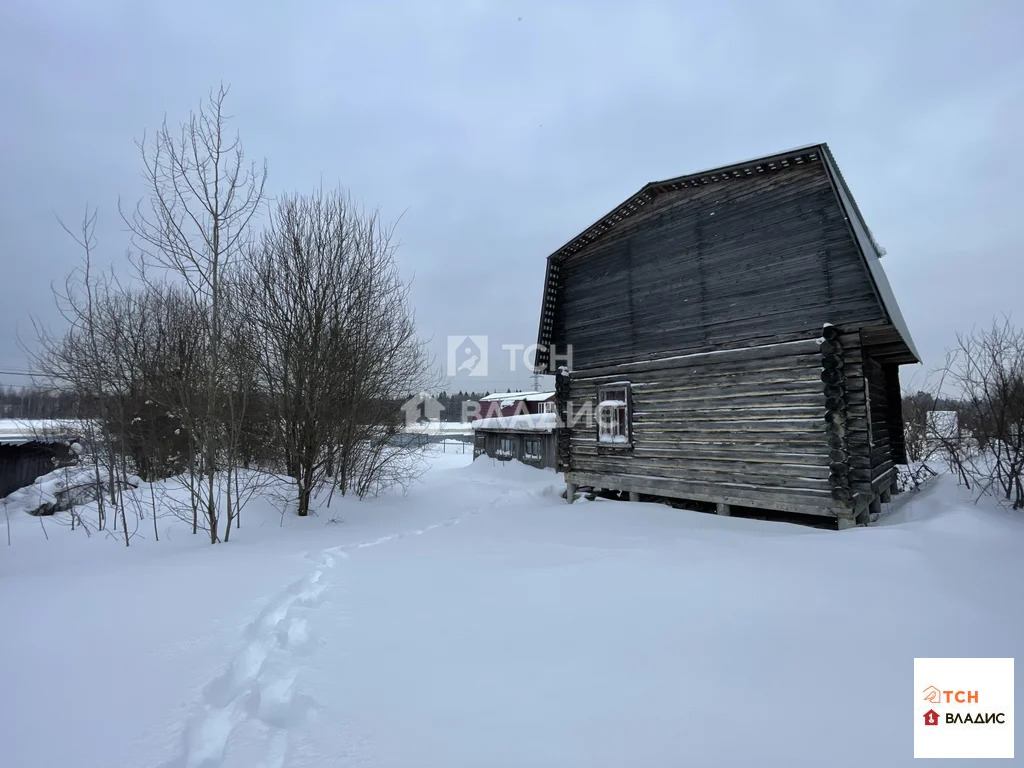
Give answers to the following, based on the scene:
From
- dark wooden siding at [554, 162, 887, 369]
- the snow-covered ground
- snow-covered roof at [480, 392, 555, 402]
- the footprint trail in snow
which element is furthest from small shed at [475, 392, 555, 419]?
the footprint trail in snow

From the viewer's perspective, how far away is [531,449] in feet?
82.8

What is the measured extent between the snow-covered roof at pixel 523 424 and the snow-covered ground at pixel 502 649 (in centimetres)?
1693

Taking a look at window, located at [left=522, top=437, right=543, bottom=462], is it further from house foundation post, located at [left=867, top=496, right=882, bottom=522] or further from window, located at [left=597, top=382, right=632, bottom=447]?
house foundation post, located at [left=867, top=496, right=882, bottom=522]

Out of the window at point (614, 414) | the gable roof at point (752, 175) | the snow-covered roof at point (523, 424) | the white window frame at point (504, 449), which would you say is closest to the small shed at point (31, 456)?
the snow-covered roof at point (523, 424)

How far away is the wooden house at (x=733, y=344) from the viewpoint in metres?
8.50

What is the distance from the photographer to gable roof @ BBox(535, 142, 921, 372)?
27.9ft

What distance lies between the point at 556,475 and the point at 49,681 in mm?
17966

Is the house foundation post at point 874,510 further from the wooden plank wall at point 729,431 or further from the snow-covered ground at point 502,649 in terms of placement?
the snow-covered ground at point 502,649

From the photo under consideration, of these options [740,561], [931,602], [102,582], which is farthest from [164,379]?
[931,602]

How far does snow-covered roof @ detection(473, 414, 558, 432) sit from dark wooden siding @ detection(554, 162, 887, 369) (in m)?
11.2

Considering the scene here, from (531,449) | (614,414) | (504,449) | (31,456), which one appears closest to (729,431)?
(614,414)

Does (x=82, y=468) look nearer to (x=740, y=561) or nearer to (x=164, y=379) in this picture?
(x=164, y=379)

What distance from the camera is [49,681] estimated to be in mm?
3070

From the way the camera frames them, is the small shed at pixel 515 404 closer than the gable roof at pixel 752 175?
No
